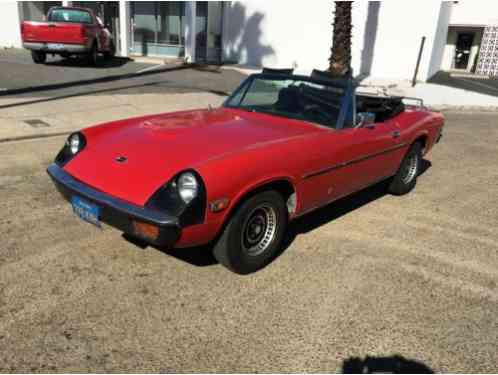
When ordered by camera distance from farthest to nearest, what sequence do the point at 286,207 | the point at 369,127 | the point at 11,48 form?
the point at 11,48
the point at 369,127
the point at 286,207

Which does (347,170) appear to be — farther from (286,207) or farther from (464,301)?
(464,301)

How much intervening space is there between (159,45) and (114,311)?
68.2ft

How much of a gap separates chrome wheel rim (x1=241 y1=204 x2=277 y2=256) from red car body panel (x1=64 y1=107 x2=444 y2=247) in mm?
283

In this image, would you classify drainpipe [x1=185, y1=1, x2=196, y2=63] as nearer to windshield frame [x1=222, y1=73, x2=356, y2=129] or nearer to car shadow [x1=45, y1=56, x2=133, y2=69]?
car shadow [x1=45, y1=56, x2=133, y2=69]

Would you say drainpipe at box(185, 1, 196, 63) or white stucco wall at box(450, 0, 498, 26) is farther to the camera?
white stucco wall at box(450, 0, 498, 26)

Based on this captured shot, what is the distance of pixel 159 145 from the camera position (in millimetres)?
3520

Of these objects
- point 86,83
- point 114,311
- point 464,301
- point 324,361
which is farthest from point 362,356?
point 86,83

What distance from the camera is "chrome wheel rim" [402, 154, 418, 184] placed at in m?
5.55

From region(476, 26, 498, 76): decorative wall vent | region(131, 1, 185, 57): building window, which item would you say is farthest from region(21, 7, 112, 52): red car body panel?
region(476, 26, 498, 76): decorative wall vent

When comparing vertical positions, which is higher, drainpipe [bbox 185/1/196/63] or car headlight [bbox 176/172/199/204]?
drainpipe [bbox 185/1/196/63]

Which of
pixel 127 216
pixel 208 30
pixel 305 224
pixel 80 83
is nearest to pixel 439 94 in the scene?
pixel 208 30

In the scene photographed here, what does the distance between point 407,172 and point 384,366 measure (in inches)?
136

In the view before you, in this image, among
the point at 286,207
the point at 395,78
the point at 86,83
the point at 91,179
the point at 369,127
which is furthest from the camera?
the point at 395,78

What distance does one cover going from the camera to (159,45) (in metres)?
21.9
